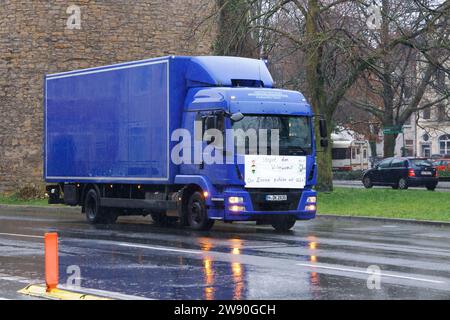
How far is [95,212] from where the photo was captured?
24734 millimetres

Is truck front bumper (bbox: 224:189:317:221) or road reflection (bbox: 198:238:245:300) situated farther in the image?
truck front bumper (bbox: 224:189:317:221)

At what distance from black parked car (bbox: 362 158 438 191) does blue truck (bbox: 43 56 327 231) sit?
2208 cm

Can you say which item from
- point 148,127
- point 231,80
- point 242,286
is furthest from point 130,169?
point 242,286

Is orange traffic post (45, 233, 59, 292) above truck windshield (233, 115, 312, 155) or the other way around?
the other way around

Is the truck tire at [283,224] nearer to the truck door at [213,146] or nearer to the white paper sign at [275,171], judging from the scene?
the white paper sign at [275,171]

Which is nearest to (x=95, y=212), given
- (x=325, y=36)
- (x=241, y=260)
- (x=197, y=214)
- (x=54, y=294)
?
(x=197, y=214)

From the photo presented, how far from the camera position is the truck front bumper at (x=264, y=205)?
20.3 metres

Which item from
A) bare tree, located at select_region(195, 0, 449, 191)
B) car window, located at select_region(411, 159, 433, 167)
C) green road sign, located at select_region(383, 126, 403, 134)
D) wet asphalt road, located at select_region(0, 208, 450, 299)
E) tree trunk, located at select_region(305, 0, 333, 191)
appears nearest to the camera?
wet asphalt road, located at select_region(0, 208, 450, 299)

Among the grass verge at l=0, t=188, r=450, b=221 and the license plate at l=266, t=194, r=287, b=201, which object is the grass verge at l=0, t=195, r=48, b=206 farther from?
the license plate at l=266, t=194, r=287, b=201

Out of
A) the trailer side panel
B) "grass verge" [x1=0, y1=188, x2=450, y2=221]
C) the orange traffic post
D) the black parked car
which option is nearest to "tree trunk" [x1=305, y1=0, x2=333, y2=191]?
"grass verge" [x1=0, y1=188, x2=450, y2=221]

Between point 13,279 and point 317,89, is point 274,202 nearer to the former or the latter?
point 13,279

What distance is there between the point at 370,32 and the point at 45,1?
508 inches

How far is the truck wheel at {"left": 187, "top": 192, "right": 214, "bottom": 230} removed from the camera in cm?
2095

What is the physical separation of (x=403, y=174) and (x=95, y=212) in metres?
23.3
